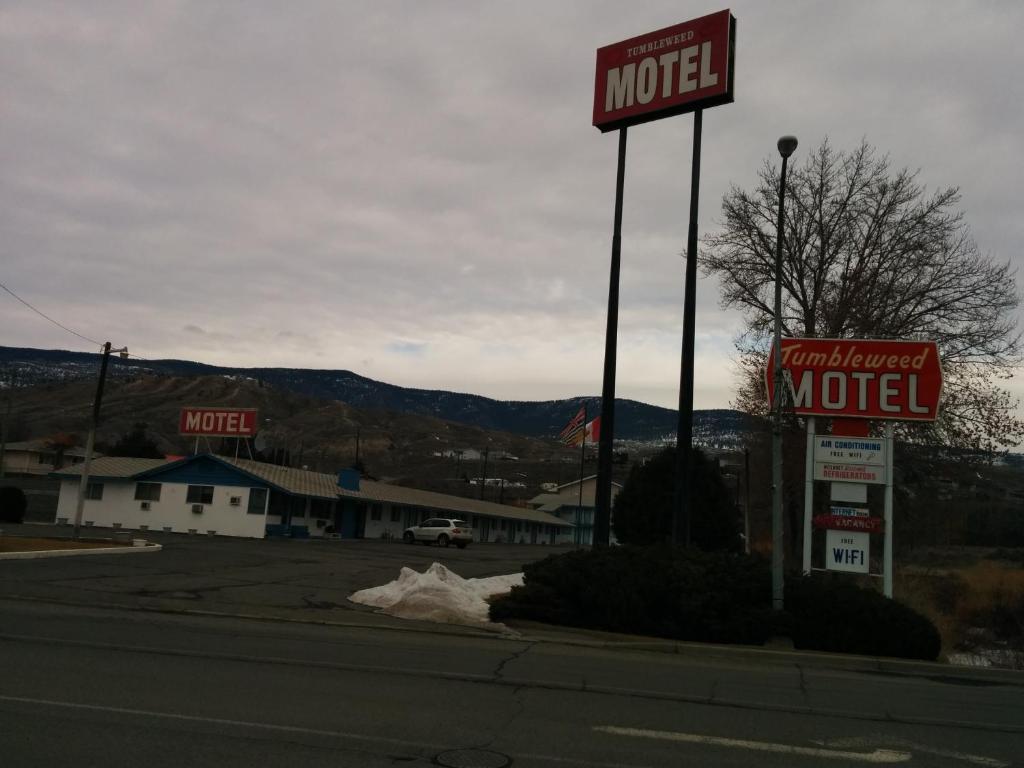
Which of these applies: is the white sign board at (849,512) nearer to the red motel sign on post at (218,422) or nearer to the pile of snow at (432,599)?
the pile of snow at (432,599)

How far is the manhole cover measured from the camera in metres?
6.23

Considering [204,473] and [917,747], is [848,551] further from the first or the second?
[204,473]

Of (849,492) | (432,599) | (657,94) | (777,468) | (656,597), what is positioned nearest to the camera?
(656,597)

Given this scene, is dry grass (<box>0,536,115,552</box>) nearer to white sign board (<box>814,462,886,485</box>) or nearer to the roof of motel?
the roof of motel

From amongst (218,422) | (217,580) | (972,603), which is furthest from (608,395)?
(218,422)

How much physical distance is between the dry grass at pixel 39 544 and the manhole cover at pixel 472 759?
2338cm

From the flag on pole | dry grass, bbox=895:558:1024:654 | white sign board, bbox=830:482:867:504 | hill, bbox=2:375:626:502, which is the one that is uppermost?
hill, bbox=2:375:626:502

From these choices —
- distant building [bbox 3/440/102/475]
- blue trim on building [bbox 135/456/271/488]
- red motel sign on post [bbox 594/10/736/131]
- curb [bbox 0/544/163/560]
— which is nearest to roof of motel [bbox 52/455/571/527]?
blue trim on building [bbox 135/456/271/488]

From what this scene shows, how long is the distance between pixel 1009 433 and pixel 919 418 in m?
13.5

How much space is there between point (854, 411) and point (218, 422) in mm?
46748

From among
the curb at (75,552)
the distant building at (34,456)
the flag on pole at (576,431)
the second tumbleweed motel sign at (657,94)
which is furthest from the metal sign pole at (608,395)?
the distant building at (34,456)

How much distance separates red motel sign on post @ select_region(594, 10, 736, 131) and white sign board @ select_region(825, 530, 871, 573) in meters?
11.0

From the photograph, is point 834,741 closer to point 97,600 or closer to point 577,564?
point 577,564

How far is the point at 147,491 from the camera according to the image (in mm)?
49062
